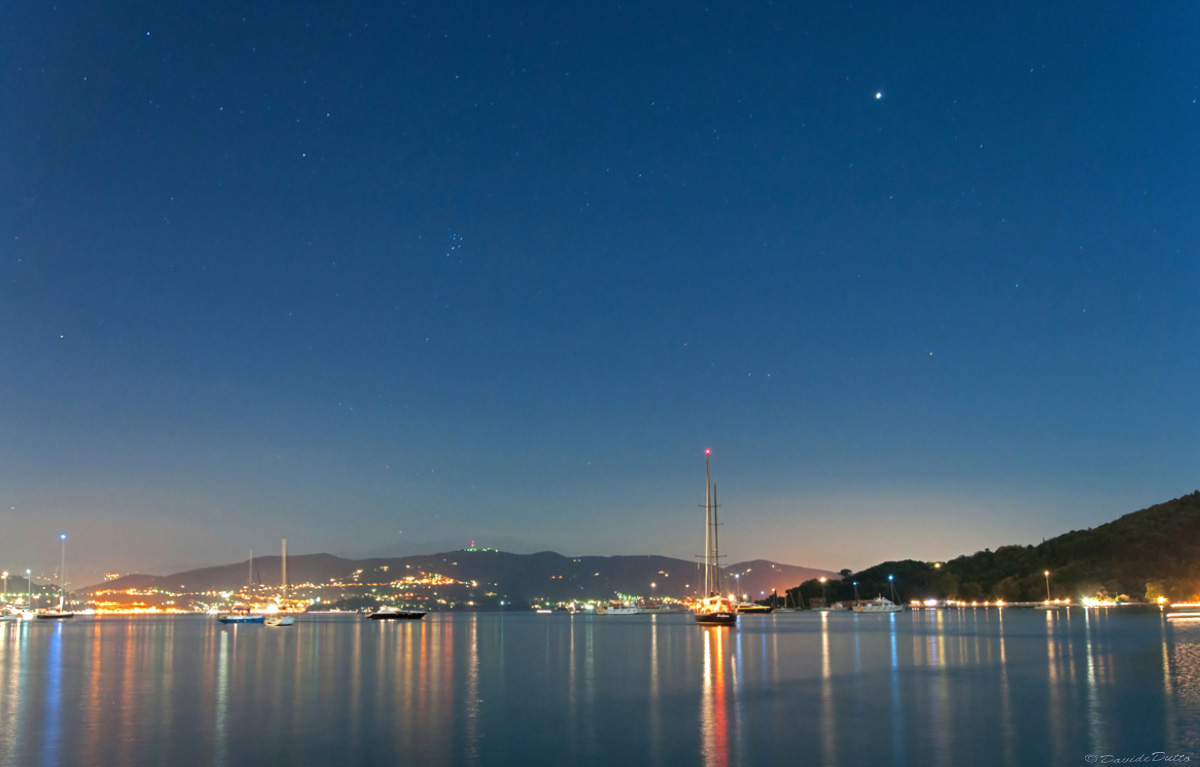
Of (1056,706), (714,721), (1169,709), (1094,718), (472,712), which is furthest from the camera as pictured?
A: (1056,706)

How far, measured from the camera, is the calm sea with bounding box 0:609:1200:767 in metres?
20.4

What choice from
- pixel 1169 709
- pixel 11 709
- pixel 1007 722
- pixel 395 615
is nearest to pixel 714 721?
pixel 1007 722

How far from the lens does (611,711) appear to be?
27781 millimetres

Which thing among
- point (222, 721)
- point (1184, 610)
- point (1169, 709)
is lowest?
point (1184, 610)

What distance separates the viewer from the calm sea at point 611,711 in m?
20.4

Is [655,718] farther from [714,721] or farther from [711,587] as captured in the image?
[711,587]

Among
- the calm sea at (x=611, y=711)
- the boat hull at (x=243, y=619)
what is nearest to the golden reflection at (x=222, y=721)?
the calm sea at (x=611, y=711)

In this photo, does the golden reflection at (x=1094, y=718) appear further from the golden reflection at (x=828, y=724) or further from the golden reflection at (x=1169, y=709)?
the golden reflection at (x=828, y=724)

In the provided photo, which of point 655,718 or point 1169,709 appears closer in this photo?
point 655,718

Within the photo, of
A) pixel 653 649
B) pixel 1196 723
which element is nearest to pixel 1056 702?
pixel 1196 723

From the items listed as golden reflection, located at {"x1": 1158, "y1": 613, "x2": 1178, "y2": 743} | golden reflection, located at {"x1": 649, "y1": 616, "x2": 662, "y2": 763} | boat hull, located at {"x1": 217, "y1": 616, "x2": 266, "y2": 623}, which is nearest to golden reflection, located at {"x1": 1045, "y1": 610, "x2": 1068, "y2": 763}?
golden reflection, located at {"x1": 1158, "y1": 613, "x2": 1178, "y2": 743}

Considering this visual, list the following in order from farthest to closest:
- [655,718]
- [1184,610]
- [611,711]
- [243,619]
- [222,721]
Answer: [1184,610]
[243,619]
[611,711]
[655,718]
[222,721]

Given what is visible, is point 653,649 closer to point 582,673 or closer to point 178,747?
point 582,673

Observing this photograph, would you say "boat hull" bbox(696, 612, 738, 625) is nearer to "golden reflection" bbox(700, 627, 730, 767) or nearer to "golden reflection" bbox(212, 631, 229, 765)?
"golden reflection" bbox(700, 627, 730, 767)
